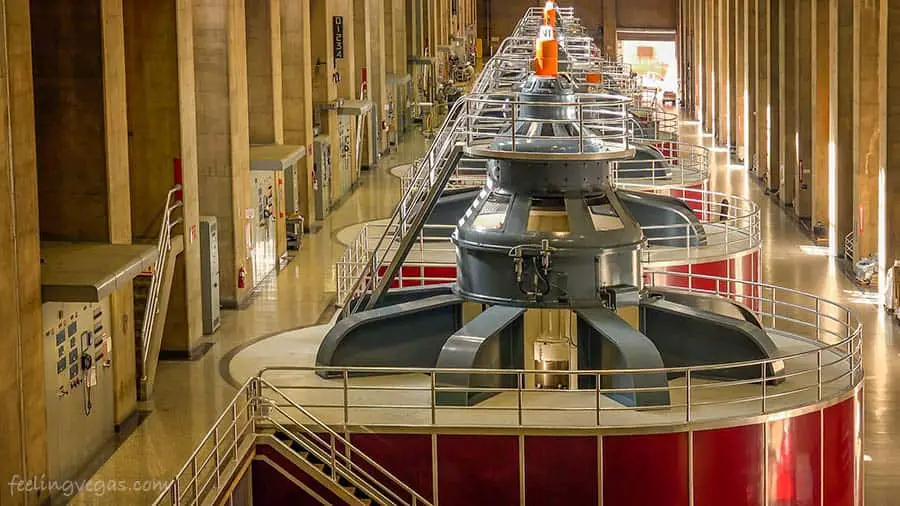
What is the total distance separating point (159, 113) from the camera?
23.3 meters

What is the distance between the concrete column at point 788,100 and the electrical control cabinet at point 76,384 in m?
28.4

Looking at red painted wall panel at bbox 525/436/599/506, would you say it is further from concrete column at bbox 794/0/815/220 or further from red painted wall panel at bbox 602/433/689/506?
concrete column at bbox 794/0/815/220

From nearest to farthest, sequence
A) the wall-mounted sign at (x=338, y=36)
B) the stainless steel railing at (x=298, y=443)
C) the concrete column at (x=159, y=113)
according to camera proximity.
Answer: the stainless steel railing at (x=298, y=443), the concrete column at (x=159, y=113), the wall-mounted sign at (x=338, y=36)

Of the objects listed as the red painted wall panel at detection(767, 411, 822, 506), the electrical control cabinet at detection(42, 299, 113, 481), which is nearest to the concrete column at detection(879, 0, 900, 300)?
the red painted wall panel at detection(767, 411, 822, 506)

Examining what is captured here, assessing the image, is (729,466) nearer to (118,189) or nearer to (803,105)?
(118,189)

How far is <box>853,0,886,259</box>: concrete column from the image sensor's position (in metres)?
33.7

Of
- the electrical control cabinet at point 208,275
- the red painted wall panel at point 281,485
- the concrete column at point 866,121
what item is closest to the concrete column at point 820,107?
the concrete column at point 866,121

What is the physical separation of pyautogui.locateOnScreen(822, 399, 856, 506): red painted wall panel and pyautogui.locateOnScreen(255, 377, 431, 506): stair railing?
4.52 meters

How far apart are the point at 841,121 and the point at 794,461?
19.7 meters

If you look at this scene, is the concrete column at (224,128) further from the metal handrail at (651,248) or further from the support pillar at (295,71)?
the support pillar at (295,71)

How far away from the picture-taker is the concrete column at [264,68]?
103 ft

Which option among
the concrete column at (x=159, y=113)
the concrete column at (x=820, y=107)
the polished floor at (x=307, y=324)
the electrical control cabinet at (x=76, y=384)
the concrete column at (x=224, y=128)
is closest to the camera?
the electrical control cabinet at (x=76, y=384)

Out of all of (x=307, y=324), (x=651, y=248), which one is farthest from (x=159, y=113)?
(x=651, y=248)

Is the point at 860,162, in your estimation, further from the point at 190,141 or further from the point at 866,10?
the point at 190,141
